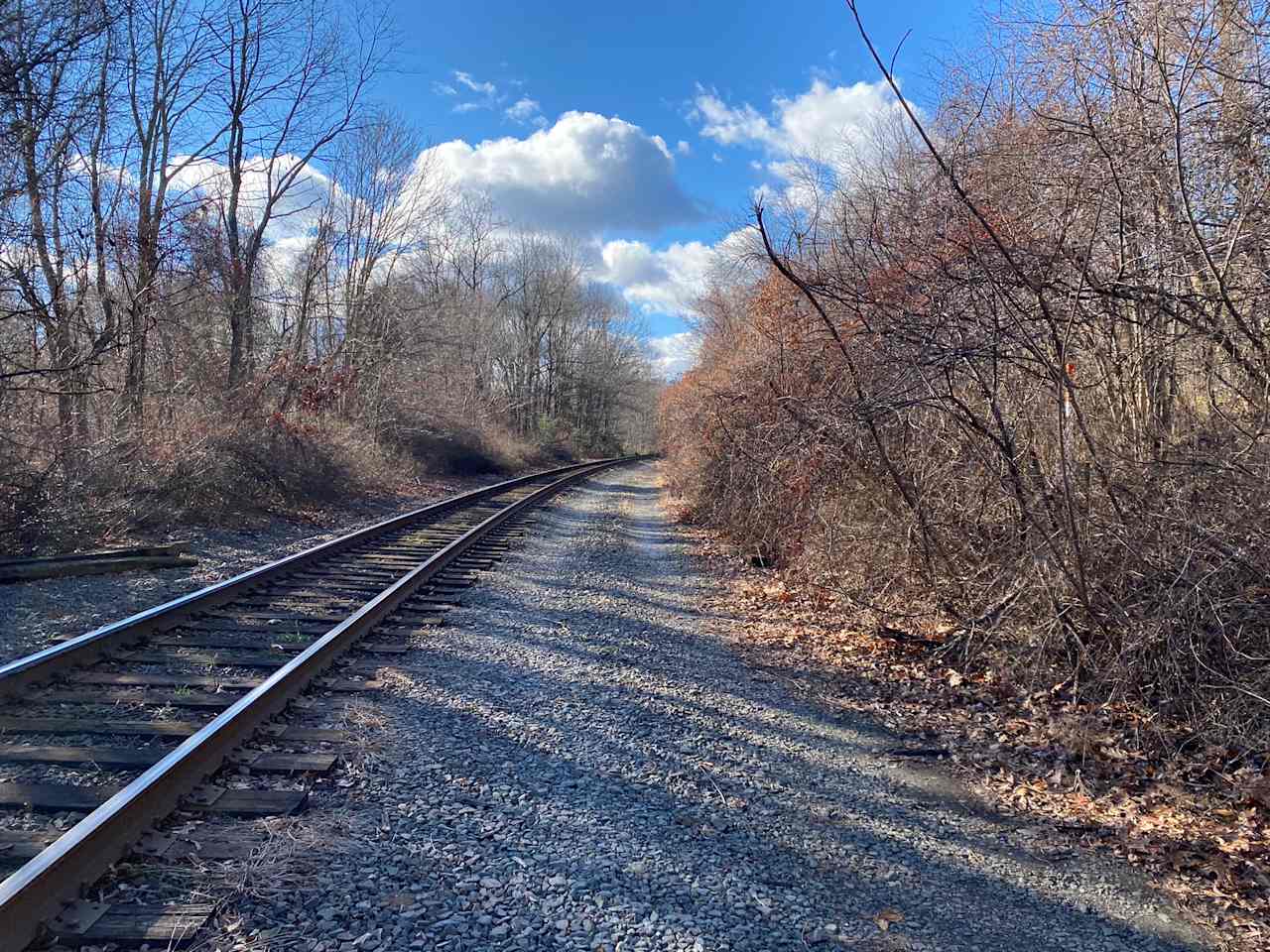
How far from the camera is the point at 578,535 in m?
14.4

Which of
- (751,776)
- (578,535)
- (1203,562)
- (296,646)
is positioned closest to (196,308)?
(578,535)

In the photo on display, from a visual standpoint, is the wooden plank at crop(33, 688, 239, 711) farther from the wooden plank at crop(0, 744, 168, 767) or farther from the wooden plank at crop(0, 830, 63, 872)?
the wooden plank at crop(0, 830, 63, 872)

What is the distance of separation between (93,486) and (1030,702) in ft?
37.4

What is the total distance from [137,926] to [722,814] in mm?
2530

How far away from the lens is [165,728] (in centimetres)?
439

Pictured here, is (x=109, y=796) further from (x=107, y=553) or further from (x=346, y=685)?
(x=107, y=553)

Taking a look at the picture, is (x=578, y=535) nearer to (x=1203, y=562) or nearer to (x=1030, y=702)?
(x=1030, y=702)

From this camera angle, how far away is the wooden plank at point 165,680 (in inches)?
201

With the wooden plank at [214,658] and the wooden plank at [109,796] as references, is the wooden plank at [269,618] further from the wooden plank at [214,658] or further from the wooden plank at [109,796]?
the wooden plank at [109,796]

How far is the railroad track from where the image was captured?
287 cm

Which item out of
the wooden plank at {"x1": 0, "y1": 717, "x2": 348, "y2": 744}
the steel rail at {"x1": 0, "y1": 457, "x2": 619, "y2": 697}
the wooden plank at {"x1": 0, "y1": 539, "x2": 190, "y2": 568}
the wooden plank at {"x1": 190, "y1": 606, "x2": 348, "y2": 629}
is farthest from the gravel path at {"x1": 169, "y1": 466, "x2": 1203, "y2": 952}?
the wooden plank at {"x1": 0, "y1": 539, "x2": 190, "y2": 568}

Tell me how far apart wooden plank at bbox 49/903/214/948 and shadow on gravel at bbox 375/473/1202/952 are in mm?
1211

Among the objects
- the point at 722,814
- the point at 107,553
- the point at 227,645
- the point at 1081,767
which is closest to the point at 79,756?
the point at 227,645

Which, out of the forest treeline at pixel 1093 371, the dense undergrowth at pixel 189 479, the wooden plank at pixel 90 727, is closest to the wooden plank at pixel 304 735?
the wooden plank at pixel 90 727
